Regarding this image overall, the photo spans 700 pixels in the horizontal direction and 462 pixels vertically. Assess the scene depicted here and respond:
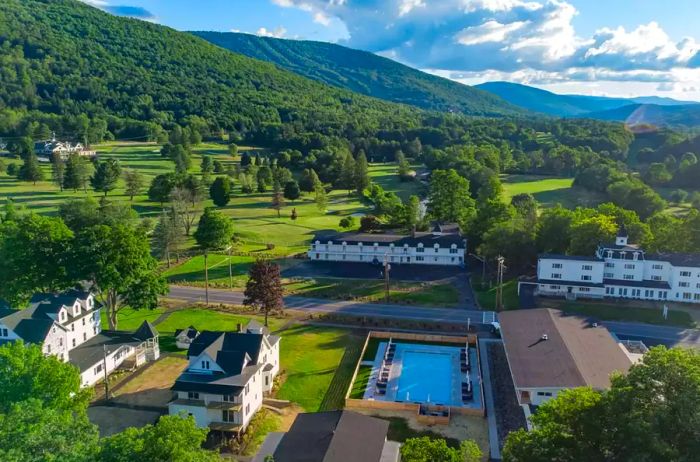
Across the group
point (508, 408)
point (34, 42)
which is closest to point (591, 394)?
point (508, 408)

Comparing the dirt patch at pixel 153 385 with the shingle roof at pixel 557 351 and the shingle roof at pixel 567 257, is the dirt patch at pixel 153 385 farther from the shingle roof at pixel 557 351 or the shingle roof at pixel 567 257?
the shingle roof at pixel 567 257

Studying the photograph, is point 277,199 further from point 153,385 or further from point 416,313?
point 153,385

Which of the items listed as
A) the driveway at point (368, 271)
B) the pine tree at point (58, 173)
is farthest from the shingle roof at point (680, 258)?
the pine tree at point (58, 173)

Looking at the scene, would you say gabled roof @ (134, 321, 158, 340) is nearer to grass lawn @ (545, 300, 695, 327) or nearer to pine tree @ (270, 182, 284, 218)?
grass lawn @ (545, 300, 695, 327)

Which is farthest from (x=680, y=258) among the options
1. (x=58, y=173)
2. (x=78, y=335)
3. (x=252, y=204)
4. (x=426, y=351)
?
(x=58, y=173)

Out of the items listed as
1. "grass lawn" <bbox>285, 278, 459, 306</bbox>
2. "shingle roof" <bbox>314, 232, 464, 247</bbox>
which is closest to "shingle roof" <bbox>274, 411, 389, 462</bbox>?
"grass lawn" <bbox>285, 278, 459, 306</bbox>
